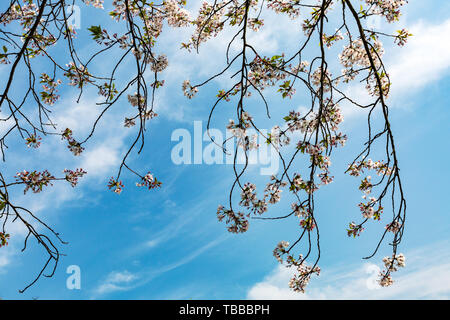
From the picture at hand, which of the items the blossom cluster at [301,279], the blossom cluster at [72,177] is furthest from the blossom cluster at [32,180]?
the blossom cluster at [301,279]

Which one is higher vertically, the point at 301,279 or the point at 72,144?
the point at 72,144

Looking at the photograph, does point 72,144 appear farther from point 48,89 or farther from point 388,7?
point 388,7

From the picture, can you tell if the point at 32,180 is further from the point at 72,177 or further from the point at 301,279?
the point at 301,279

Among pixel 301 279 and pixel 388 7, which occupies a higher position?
pixel 388 7

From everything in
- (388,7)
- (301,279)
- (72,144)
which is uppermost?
(388,7)

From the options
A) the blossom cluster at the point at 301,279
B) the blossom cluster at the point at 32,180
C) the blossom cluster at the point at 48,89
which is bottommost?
the blossom cluster at the point at 301,279

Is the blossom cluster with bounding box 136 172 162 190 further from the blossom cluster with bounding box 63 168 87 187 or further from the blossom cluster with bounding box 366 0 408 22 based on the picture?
the blossom cluster with bounding box 366 0 408 22

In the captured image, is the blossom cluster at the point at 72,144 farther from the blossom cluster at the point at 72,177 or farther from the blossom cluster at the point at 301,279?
the blossom cluster at the point at 301,279

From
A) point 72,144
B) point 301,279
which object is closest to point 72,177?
point 72,144

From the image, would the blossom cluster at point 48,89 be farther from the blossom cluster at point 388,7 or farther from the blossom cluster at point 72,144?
the blossom cluster at point 388,7

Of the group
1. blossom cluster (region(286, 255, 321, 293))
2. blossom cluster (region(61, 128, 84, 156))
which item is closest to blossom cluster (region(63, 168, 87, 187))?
blossom cluster (region(61, 128, 84, 156))

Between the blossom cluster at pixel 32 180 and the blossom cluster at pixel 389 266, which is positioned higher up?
the blossom cluster at pixel 32 180
